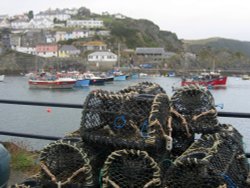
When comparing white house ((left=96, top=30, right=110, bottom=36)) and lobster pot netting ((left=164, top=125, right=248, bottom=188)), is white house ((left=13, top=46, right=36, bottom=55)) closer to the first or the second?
white house ((left=96, top=30, right=110, bottom=36))

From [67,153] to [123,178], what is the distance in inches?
17.5

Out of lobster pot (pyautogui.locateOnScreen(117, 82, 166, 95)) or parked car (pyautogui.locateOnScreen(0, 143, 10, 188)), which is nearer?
parked car (pyautogui.locateOnScreen(0, 143, 10, 188))

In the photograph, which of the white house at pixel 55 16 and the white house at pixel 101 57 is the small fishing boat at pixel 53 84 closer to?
the white house at pixel 101 57

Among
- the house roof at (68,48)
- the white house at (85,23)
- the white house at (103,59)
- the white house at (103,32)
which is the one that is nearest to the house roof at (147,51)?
the white house at (103,59)

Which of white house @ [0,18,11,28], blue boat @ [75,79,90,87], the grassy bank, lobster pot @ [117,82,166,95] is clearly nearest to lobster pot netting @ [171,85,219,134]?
lobster pot @ [117,82,166,95]

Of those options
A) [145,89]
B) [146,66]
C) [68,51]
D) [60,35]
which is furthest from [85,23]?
[145,89]

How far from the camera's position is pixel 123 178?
7.99ft

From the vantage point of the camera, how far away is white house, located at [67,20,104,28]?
5994 inches

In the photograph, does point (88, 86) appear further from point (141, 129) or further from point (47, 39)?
point (47, 39)

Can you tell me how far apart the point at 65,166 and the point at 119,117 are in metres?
0.52

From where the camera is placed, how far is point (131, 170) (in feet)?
7.98

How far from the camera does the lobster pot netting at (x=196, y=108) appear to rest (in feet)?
10.3

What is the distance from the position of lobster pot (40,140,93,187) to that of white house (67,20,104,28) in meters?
152

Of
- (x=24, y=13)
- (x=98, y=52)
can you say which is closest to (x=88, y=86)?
(x=98, y=52)
